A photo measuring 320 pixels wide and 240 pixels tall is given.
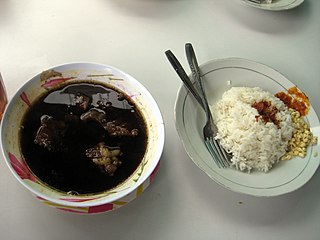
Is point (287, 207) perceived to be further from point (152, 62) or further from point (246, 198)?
point (152, 62)

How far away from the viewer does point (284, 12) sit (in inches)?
63.3

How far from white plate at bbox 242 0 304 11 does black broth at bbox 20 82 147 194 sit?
2.19 ft

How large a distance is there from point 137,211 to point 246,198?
12.3 inches

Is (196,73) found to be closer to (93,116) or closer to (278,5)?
(93,116)

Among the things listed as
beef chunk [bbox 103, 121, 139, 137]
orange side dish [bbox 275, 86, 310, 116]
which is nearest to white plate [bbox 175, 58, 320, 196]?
orange side dish [bbox 275, 86, 310, 116]

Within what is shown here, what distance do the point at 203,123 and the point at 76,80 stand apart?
1.30 feet

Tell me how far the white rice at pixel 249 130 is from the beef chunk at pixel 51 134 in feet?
1.47

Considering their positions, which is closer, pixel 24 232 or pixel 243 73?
pixel 24 232

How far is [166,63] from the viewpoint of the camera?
1.38 m

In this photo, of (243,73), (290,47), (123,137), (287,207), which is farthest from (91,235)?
(290,47)

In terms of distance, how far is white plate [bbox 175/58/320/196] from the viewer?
1.09 meters

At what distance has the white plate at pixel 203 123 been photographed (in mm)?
1087

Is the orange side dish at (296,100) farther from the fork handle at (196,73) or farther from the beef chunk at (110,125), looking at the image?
the beef chunk at (110,125)

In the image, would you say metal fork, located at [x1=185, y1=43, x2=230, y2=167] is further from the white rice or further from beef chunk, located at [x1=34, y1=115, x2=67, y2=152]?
beef chunk, located at [x1=34, y1=115, x2=67, y2=152]
